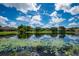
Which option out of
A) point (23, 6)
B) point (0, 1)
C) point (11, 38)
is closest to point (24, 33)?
point (11, 38)

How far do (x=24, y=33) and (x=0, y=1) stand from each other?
1.10 ft

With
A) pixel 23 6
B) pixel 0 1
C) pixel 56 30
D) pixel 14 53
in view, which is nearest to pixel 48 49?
pixel 56 30

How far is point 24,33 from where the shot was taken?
1.50 meters

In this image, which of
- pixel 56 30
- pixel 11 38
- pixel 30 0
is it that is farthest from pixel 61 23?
pixel 11 38

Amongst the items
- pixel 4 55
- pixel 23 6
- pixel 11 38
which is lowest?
pixel 4 55

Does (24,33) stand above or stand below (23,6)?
below

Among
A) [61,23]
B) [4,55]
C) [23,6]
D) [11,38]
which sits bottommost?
[4,55]

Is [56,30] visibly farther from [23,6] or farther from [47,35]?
[23,6]

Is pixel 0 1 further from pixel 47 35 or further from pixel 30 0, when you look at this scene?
pixel 47 35

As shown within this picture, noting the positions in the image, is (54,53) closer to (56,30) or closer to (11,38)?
(56,30)

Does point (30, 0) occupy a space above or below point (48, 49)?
above

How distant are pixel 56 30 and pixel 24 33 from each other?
27cm

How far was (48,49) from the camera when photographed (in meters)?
1.47

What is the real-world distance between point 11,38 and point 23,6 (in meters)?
0.28
